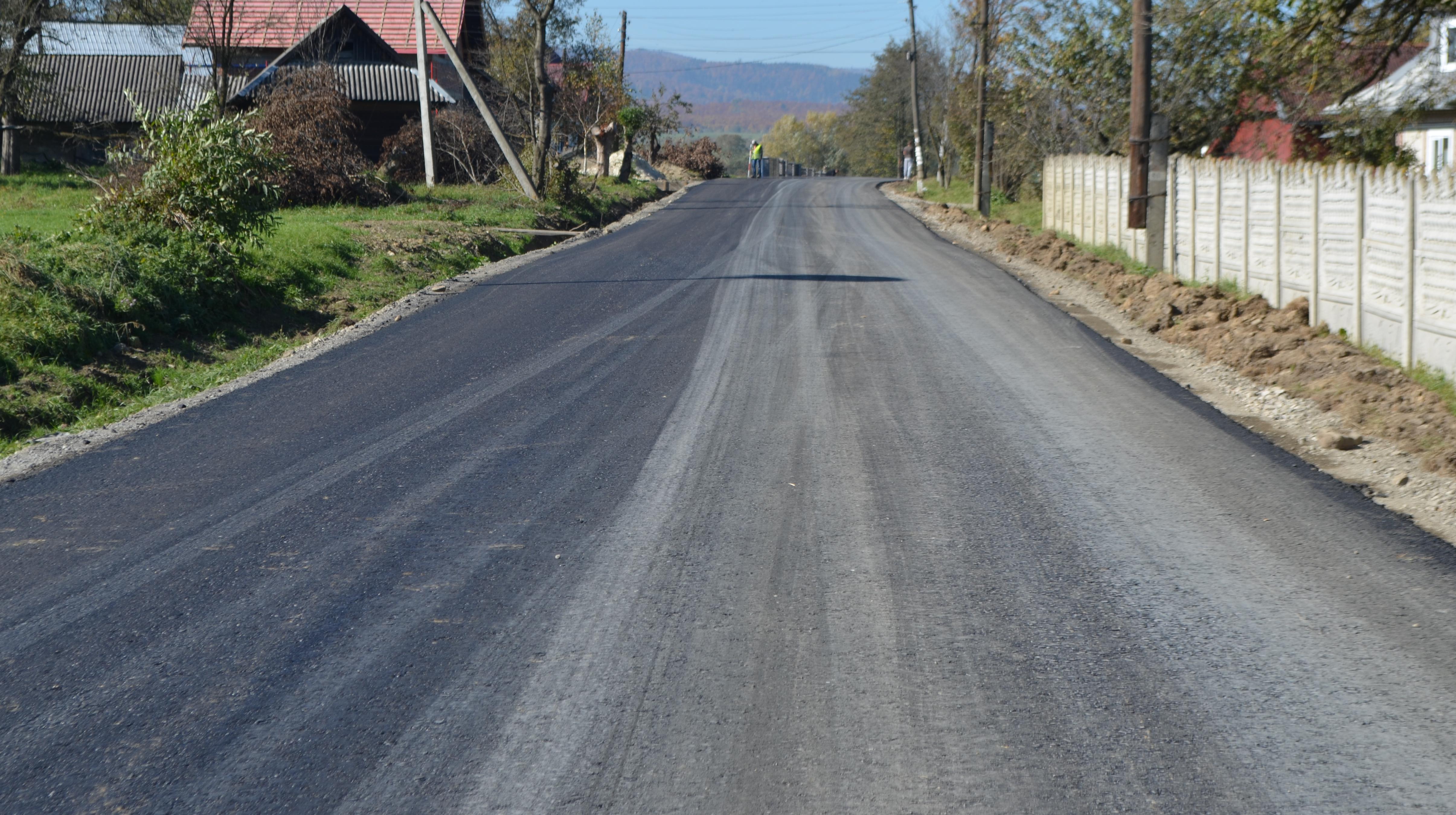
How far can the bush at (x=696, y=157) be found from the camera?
58469 millimetres

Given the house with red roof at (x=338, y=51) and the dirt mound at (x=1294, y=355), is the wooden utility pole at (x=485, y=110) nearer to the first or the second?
the house with red roof at (x=338, y=51)

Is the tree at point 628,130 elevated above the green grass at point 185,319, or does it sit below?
above

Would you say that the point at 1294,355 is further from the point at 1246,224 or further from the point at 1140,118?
the point at 1140,118

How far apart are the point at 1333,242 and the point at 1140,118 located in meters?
7.03

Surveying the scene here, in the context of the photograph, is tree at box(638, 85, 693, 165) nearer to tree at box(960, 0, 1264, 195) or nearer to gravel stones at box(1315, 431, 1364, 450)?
tree at box(960, 0, 1264, 195)

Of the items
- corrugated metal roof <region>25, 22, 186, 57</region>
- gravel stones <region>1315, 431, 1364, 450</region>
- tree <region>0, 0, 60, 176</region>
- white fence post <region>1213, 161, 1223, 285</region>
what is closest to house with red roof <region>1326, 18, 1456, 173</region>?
white fence post <region>1213, 161, 1223, 285</region>

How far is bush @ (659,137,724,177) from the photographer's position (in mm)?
58469

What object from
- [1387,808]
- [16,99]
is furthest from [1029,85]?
[16,99]

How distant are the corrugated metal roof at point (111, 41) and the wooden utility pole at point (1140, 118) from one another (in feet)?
140

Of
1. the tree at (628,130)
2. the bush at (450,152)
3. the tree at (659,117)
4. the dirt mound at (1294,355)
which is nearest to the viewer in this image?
the dirt mound at (1294,355)

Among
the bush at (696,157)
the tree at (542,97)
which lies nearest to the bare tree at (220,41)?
the tree at (542,97)

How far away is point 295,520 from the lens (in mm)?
6059

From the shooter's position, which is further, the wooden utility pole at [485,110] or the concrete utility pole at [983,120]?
the concrete utility pole at [983,120]

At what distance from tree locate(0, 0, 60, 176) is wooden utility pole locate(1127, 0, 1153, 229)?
33.3m
